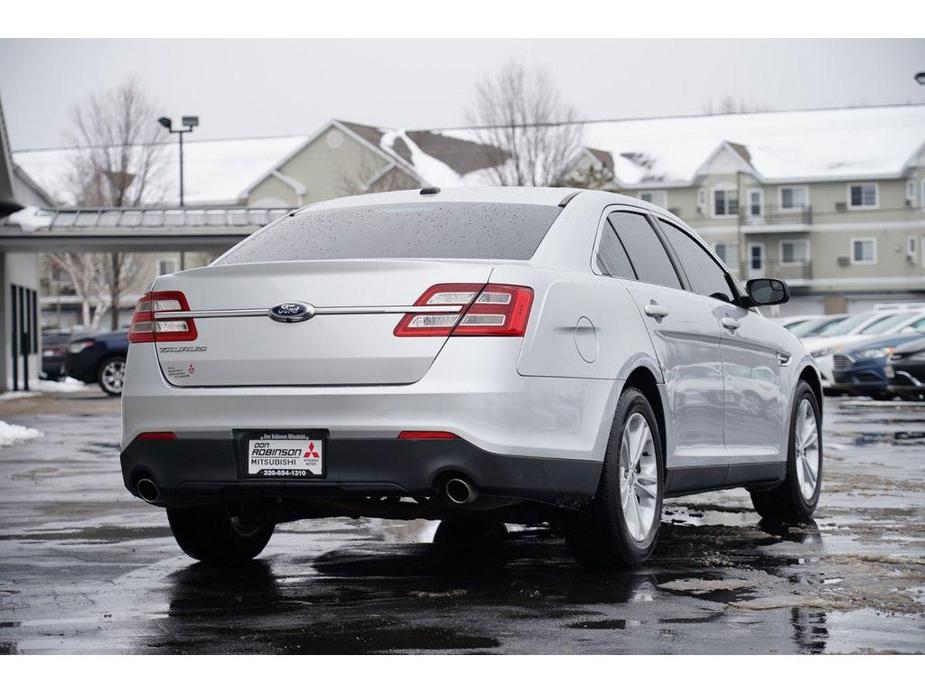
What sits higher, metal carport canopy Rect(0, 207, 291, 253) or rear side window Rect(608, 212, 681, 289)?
metal carport canopy Rect(0, 207, 291, 253)

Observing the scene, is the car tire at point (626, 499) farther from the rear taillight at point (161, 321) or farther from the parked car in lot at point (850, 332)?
the parked car in lot at point (850, 332)

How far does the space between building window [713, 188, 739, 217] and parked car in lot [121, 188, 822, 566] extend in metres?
64.8

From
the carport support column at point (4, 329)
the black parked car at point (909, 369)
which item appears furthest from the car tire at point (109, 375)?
the black parked car at point (909, 369)

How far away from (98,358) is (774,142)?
5058 cm

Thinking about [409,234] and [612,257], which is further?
[612,257]

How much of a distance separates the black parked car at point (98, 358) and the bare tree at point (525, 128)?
92.5 feet

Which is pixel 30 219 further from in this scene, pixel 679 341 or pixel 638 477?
pixel 638 477

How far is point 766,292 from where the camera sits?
8602mm

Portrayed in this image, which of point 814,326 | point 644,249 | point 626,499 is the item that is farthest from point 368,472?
point 814,326

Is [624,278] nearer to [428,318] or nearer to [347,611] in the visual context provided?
[428,318]

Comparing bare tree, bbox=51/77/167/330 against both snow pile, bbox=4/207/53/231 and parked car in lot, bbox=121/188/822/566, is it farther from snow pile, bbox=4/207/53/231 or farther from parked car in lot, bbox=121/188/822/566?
parked car in lot, bbox=121/188/822/566

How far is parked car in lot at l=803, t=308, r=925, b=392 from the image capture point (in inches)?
1022

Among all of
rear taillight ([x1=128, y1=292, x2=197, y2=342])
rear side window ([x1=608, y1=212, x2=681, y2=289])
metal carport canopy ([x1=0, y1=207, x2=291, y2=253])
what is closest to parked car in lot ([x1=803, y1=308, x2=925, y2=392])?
metal carport canopy ([x1=0, y1=207, x2=291, y2=253])

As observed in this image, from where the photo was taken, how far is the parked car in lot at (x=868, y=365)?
78.5ft
